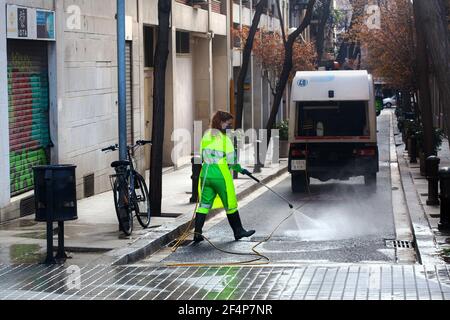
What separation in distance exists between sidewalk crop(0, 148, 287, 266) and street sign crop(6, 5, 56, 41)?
9.57 feet

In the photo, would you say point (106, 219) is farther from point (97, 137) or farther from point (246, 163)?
point (246, 163)

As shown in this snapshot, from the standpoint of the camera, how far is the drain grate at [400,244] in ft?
40.2

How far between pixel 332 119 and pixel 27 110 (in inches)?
297

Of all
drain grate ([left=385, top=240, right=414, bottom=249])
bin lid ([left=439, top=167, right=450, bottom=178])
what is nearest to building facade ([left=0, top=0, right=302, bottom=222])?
drain grate ([left=385, top=240, right=414, bottom=249])

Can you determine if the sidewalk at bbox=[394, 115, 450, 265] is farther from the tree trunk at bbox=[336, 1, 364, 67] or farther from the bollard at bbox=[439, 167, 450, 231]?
the tree trunk at bbox=[336, 1, 364, 67]

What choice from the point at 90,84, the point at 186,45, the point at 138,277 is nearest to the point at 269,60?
the point at 186,45

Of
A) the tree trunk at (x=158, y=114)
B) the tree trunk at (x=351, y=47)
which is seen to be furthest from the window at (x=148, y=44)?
the tree trunk at (x=351, y=47)

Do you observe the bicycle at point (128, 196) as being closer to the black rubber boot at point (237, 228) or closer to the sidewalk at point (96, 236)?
the sidewalk at point (96, 236)

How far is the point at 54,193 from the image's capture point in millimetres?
10219

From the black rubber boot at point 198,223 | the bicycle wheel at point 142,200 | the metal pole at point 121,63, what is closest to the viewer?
the black rubber boot at point 198,223

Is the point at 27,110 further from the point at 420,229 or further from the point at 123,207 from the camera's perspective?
the point at 420,229

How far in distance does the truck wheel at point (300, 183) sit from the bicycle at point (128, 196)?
725 centimetres

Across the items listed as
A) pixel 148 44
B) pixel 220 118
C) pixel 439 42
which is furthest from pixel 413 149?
pixel 439 42
